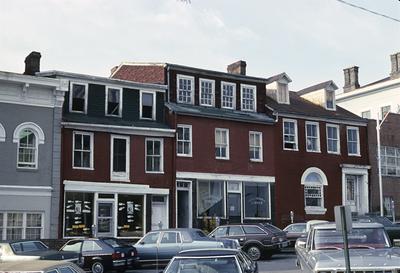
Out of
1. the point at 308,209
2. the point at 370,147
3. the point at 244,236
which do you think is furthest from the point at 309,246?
the point at 370,147

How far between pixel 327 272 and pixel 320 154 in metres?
29.9


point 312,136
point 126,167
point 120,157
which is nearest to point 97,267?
point 126,167

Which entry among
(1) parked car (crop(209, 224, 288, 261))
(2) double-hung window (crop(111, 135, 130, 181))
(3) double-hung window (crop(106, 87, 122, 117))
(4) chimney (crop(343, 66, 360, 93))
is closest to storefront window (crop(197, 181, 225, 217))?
(2) double-hung window (crop(111, 135, 130, 181))

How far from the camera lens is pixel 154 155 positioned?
33.8 metres

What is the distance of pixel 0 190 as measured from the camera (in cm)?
2867

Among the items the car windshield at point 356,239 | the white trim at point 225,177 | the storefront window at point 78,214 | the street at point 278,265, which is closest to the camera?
the car windshield at point 356,239

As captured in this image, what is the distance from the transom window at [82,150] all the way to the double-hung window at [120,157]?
1.24 meters

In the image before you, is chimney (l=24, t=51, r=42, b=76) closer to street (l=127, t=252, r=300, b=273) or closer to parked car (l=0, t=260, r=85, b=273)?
street (l=127, t=252, r=300, b=273)

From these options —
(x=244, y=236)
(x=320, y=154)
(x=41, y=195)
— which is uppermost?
(x=320, y=154)

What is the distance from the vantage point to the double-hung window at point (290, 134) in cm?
3900

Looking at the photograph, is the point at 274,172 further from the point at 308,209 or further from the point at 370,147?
the point at 370,147

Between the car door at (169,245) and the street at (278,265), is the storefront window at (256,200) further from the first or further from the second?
the car door at (169,245)

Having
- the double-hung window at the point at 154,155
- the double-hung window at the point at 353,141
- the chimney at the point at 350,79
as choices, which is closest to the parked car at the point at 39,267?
the double-hung window at the point at 154,155

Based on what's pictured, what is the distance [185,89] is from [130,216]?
8.59 metres
